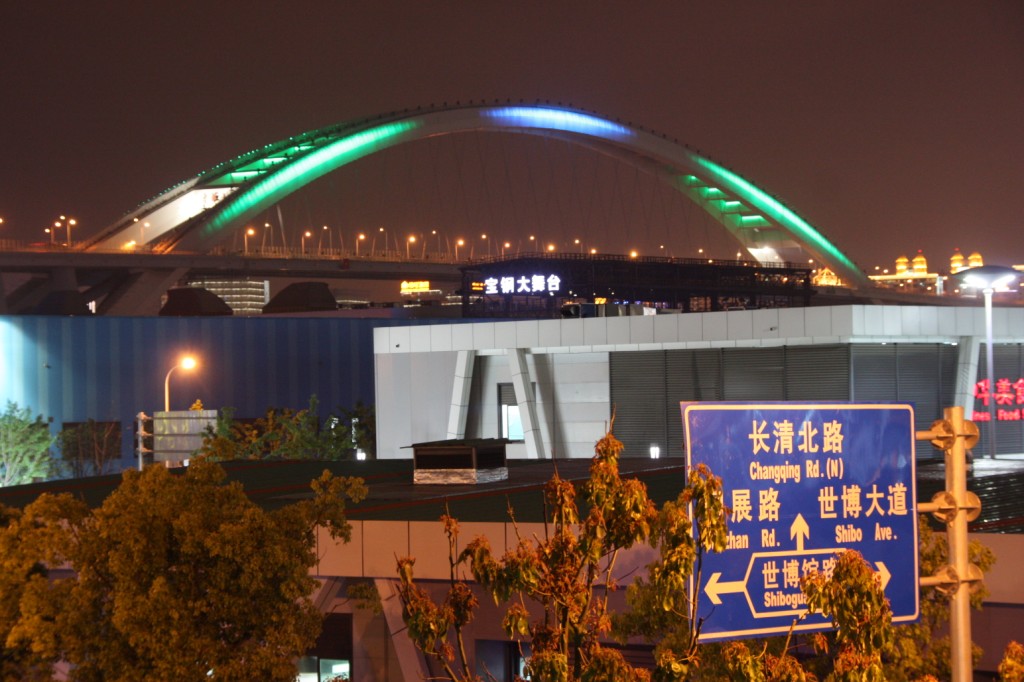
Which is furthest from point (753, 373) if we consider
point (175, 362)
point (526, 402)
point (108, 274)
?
point (108, 274)

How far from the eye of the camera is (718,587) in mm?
7625

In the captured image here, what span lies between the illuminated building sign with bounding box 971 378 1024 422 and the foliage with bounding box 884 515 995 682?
2356 centimetres

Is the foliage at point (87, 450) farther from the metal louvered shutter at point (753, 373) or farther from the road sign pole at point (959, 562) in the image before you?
the road sign pole at point (959, 562)

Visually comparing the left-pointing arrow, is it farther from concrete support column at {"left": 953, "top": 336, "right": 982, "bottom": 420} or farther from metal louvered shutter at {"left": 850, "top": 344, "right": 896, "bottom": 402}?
concrete support column at {"left": 953, "top": 336, "right": 982, "bottom": 420}

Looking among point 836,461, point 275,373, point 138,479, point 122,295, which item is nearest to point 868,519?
point 836,461

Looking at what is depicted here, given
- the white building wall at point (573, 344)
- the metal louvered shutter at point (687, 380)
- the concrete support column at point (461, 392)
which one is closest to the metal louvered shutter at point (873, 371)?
the white building wall at point (573, 344)

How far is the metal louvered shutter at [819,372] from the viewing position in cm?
3375

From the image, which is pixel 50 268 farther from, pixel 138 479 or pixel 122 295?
pixel 138 479

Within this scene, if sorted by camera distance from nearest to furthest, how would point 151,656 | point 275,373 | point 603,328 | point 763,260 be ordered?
point 151,656, point 603,328, point 275,373, point 763,260

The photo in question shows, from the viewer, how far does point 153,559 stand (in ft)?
43.1

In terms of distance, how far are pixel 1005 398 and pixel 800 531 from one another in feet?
96.8

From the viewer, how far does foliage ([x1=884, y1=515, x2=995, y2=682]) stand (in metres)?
11.2

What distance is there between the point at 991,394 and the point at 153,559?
2315 centimetres

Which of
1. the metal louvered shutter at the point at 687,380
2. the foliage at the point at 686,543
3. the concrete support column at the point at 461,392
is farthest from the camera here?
the concrete support column at the point at 461,392
